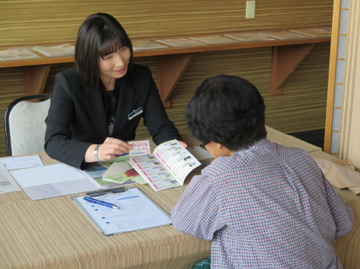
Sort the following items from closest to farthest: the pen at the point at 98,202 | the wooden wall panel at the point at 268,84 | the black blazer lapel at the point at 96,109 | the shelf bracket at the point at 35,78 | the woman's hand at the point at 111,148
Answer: the pen at the point at 98,202, the woman's hand at the point at 111,148, the black blazer lapel at the point at 96,109, the shelf bracket at the point at 35,78, the wooden wall panel at the point at 268,84

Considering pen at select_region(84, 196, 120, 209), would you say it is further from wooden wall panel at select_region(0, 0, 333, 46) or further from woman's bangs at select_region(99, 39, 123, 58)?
wooden wall panel at select_region(0, 0, 333, 46)

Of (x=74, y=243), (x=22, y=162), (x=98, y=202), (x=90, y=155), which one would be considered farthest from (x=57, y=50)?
(x=74, y=243)

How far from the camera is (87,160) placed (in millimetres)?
1919

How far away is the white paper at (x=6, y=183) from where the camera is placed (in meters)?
1.74

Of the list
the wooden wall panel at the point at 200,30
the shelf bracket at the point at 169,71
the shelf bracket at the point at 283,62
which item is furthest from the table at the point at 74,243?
the shelf bracket at the point at 283,62

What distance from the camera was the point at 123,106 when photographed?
89.3 inches

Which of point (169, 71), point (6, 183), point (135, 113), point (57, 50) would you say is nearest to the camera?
point (6, 183)

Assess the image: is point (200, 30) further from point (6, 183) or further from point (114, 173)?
point (6, 183)

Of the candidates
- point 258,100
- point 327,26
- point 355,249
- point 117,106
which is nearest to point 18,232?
point 258,100

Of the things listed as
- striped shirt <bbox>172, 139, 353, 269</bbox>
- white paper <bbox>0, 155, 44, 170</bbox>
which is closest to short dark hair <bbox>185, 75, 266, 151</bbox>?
striped shirt <bbox>172, 139, 353, 269</bbox>

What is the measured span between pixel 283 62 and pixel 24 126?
244 cm

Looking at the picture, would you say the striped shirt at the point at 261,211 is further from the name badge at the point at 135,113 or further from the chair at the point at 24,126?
the chair at the point at 24,126

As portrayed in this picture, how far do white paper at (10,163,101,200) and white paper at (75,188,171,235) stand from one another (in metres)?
0.09

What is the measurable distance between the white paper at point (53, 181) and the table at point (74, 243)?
79 millimetres
